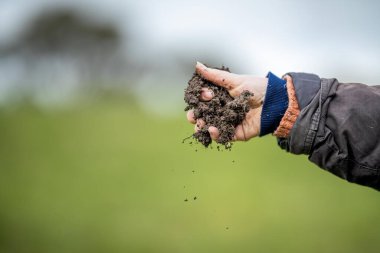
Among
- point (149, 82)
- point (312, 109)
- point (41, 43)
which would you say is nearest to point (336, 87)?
point (312, 109)

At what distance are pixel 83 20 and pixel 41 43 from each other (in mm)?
2183

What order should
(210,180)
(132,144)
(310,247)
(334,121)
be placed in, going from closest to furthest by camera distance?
(334,121), (310,247), (210,180), (132,144)

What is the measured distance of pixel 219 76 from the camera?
281cm

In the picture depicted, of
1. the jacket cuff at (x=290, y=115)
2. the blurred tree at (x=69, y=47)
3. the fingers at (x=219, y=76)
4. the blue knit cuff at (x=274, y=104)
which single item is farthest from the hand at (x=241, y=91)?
the blurred tree at (x=69, y=47)

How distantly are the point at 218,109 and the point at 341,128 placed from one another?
2.77ft

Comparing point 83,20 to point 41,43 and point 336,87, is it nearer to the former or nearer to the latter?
point 41,43

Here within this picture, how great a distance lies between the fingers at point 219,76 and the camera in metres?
2.81

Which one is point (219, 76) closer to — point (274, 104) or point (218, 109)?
point (218, 109)

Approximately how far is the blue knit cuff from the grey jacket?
12cm

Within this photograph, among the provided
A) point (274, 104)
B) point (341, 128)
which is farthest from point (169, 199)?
point (341, 128)

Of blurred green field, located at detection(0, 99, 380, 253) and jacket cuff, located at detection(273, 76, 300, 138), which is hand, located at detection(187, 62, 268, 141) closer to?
jacket cuff, located at detection(273, 76, 300, 138)

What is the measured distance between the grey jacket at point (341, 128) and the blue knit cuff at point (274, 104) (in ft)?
0.38

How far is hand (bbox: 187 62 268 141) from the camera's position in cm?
277

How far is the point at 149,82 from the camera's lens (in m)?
12.9
